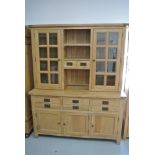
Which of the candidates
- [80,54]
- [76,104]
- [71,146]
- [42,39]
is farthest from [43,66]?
[71,146]

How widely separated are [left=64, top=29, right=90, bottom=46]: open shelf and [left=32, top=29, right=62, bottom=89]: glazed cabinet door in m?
Result: 0.23

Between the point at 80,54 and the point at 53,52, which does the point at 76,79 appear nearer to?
the point at 80,54

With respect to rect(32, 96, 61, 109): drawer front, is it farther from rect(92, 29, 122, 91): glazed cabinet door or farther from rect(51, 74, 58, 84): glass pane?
rect(92, 29, 122, 91): glazed cabinet door

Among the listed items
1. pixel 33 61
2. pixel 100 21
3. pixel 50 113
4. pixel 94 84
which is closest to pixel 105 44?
pixel 100 21

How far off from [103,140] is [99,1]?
2.25 metres

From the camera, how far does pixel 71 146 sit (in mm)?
2551

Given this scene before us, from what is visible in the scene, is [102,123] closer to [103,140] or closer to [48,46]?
[103,140]

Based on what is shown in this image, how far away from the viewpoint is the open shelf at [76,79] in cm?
288

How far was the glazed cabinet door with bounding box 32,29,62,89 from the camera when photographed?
8.50 feet

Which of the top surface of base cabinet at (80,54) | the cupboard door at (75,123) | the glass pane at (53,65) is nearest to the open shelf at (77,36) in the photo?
the top surface of base cabinet at (80,54)

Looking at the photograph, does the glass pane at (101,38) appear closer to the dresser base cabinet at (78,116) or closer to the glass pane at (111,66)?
the glass pane at (111,66)

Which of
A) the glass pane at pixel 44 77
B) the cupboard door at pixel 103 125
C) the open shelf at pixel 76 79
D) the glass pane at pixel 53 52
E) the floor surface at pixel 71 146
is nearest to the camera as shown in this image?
the floor surface at pixel 71 146

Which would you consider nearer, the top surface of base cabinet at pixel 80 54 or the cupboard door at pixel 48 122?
the top surface of base cabinet at pixel 80 54

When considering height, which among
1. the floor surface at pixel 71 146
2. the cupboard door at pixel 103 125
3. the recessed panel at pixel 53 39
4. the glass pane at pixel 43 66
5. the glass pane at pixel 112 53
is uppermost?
the recessed panel at pixel 53 39
